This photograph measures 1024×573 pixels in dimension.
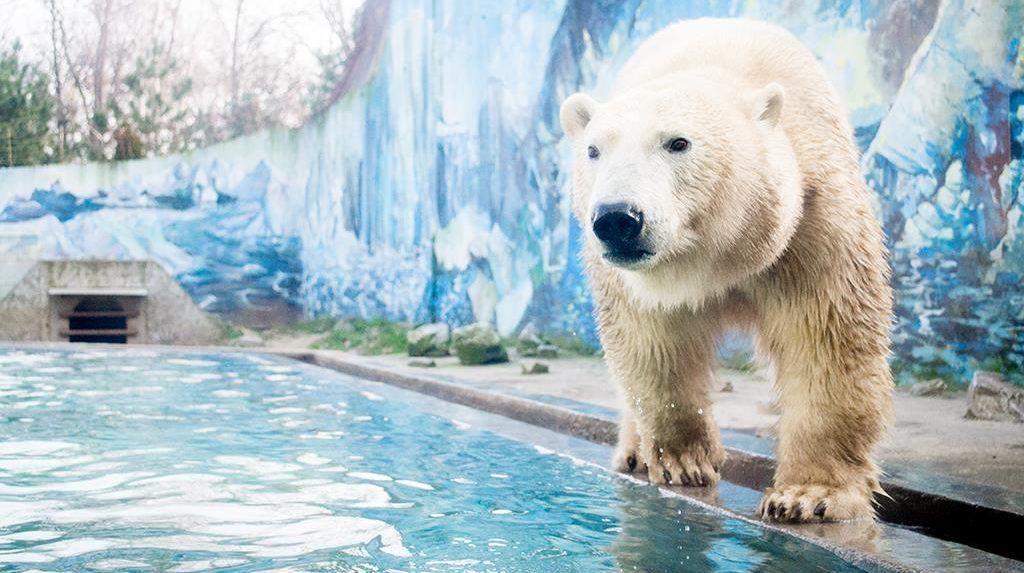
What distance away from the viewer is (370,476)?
3.59 metres

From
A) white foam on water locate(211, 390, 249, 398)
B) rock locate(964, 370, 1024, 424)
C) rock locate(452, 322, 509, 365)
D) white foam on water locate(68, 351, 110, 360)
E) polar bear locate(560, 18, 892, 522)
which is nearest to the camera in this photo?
polar bear locate(560, 18, 892, 522)

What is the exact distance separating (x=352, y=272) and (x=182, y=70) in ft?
35.4

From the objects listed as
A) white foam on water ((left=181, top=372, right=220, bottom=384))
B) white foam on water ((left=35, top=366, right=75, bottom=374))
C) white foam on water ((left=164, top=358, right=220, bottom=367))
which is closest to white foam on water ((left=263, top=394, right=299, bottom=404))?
white foam on water ((left=181, top=372, right=220, bottom=384))

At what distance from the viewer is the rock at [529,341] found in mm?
8727

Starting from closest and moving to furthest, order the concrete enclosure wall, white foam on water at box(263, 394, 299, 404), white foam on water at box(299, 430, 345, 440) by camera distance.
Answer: white foam on water at box(299, 430, 345, 440) → white foam on water at box(263, 394, 299, 404) → the concrete enclosure wall

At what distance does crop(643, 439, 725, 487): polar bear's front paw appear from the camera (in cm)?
311

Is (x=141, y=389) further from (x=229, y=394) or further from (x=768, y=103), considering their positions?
(x=768, y=103)

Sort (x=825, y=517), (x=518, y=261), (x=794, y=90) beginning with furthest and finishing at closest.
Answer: (x=518, y=261)
(x=794, y=90)
(x=825, y=517)

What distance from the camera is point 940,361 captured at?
201 inches

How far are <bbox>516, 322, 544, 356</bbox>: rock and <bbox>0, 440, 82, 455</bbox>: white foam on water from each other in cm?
477

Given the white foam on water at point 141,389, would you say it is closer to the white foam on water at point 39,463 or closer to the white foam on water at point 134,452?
the white foam on water at point 134,452

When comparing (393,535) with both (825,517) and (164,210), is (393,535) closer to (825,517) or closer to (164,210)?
(825,517)

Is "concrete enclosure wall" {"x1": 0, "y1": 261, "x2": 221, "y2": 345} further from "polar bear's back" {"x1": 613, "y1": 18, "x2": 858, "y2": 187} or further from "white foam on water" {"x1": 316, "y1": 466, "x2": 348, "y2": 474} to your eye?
"polar bear's back" {"x1": 613, "y1": 18, "x2": 858, "y2": 187}

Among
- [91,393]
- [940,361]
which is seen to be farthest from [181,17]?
[940,361]
